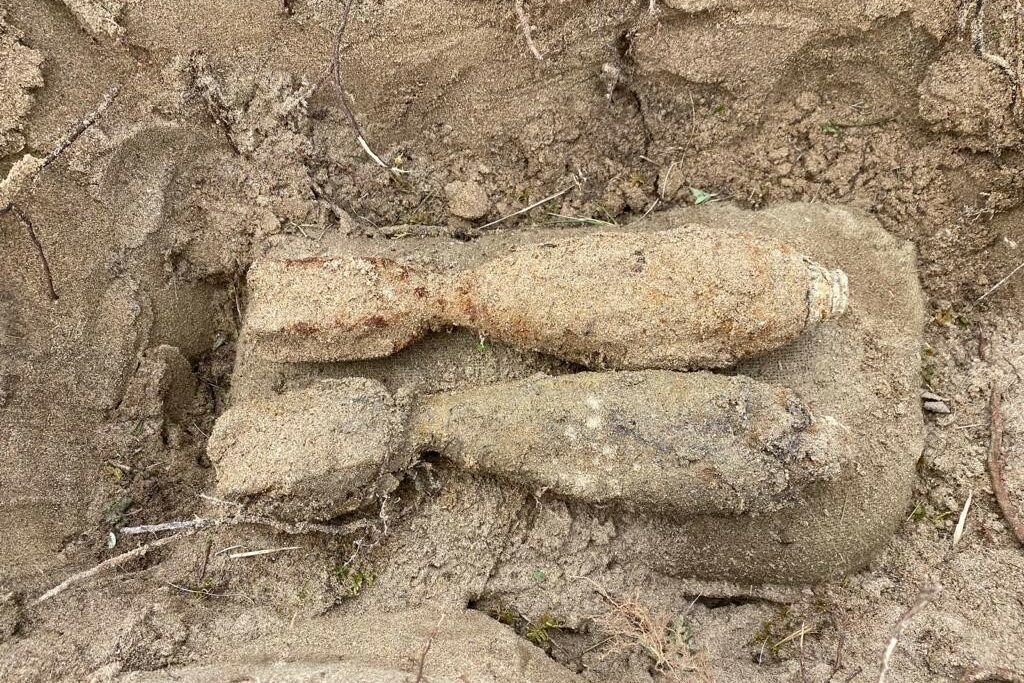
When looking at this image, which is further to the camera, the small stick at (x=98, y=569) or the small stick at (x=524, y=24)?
the small stick at (x=524, y=24)

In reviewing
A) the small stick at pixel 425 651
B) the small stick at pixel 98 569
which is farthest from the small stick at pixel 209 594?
the small stick at pixel 425 651

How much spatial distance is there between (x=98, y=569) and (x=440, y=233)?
1223mm

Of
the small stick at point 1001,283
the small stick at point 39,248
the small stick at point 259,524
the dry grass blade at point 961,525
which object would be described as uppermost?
the small stick at point 39,248

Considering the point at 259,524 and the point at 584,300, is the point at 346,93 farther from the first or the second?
the point at 259,524

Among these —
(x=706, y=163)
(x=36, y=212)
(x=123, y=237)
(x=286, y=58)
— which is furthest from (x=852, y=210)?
(x=36, y=212)

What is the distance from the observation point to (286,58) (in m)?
1.96

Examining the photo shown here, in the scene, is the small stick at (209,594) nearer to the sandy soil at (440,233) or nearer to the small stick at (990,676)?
the sandy soil at (440,233)

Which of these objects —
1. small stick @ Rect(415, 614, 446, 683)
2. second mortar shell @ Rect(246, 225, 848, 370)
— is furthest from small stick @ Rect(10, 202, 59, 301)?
small stick @ Rect(415, 614, 446, 683)

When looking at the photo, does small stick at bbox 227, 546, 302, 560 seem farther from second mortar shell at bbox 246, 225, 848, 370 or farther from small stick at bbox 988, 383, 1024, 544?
small stick at bbox 988, 383, 1024, 544

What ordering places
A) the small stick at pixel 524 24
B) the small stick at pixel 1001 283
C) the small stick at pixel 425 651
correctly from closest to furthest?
the small stick at pixel 425 651 < the small stick at pixel 524 24 < the small stick at pixel 1001 283

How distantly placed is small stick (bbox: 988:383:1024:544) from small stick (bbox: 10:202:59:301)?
2479mm

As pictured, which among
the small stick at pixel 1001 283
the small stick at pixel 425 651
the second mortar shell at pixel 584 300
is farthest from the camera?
the small stick at pixel 1001 283

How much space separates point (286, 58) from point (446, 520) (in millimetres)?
1304

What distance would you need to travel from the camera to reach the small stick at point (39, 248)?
181 centimetres
